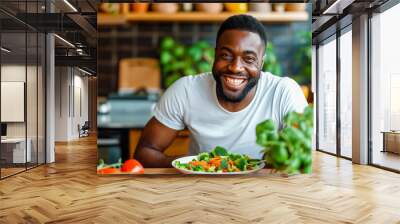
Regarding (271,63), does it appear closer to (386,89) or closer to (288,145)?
(386,89)

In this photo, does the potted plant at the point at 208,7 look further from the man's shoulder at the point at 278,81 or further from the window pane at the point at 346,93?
the window pane at the point at 346,93

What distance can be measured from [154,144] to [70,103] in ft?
29.5

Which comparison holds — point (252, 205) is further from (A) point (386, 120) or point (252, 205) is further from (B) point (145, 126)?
(A) point (386, 120)

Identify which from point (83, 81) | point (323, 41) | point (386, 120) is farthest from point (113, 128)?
point (83, 81)

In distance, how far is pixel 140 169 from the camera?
489 centimetres

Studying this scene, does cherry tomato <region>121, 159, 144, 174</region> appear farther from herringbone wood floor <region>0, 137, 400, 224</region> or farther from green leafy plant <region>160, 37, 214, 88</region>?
green leafy plant <region>160, 37, 214, 88</region>

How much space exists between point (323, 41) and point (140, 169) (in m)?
6.39

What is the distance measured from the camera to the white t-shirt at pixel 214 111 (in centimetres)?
436

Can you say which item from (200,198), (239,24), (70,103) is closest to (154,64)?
(239,24)

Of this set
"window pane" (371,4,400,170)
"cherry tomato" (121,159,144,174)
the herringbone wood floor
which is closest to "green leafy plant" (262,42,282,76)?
the herringbone wood floor

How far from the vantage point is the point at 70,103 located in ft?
43.3

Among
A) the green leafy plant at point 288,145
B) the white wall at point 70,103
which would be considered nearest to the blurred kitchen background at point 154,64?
the green leafy plant at point 288,145

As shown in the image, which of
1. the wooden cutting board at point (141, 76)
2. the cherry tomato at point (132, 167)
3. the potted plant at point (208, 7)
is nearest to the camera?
the potted plant at point (208, 7)

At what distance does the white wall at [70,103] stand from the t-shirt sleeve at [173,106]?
8576 mm
